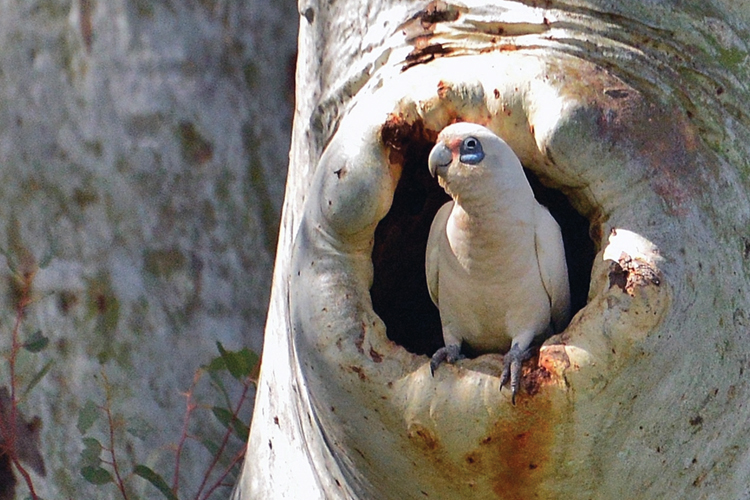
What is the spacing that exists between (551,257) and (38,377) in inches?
45.7

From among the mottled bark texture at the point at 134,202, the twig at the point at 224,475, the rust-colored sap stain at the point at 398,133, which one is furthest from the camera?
the mottled bark texture at the point at 134,202

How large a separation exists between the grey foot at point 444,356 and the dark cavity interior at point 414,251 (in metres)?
0.21

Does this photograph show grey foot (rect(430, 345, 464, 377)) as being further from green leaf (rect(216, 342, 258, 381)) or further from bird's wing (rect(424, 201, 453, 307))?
green leaf (rect(216, 342, 258, 381))

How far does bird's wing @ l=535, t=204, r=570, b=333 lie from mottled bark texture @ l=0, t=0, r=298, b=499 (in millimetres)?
1031

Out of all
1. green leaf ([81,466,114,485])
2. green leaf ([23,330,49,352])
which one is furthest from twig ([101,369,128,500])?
green leaf ([23,330,49,352])

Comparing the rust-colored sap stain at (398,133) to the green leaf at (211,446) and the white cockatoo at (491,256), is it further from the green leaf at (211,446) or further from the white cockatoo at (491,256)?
the green leaf at (211,446)

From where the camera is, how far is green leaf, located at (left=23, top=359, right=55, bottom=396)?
2.08 metres

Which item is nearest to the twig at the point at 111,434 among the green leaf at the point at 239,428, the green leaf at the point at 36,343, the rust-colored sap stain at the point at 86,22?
the green leaf at the point at 36,343

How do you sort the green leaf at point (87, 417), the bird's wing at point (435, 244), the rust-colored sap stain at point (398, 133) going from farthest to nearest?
the green leaf at point (87, 417) < the bird's wing at point (435, 244) < the rust-colored sap stain at point (398, 133)

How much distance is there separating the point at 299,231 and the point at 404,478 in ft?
1.25

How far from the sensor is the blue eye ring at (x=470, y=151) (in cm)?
134

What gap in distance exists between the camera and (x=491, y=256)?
4.74 feet

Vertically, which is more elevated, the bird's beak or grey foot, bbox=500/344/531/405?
the bird's beak

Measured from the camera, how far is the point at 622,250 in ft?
4.26
